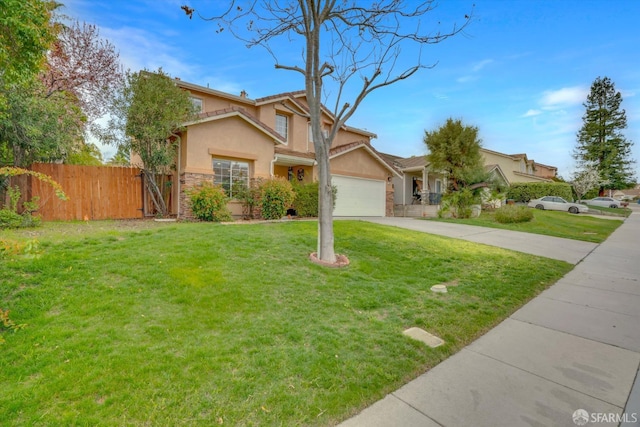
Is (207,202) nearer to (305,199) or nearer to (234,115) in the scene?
(234,115)

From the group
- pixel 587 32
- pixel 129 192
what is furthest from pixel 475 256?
pixel 129 192

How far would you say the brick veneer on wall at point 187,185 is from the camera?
1153 centimetres

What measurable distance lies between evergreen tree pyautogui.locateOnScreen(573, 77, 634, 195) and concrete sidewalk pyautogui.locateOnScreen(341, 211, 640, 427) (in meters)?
43.7

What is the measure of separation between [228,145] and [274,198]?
124 inches

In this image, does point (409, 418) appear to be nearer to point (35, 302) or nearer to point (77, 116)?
point (35, 302)

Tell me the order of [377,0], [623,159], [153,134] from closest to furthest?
[377,0] → [153,134] → [623,159]

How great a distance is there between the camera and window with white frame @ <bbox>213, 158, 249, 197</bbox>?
12805 millimetres

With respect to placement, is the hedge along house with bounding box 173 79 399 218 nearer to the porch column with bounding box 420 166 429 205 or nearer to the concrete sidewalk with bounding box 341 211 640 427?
the porch column with bounding box 420 166 429 205

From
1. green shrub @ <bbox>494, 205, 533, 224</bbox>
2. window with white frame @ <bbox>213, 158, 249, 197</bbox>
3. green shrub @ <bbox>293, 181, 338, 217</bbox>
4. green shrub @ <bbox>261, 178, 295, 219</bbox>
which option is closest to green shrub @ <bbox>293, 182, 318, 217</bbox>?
green shrub @ <bbox>293, 181, 338, 217</bbox>

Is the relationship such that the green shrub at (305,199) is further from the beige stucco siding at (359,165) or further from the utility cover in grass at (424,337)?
the utility cover in grass at (424,337)

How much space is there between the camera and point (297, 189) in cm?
1370

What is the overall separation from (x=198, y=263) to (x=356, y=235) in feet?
16.5

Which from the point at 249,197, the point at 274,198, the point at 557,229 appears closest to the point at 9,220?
the point at 249,197

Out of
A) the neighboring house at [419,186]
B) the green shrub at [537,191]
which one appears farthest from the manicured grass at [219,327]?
the green shrub at [537,191]
